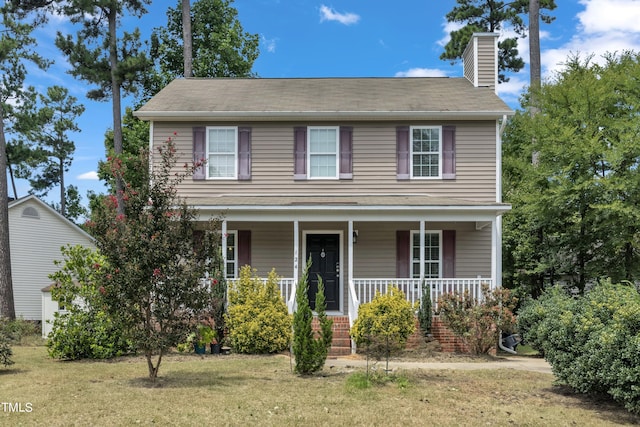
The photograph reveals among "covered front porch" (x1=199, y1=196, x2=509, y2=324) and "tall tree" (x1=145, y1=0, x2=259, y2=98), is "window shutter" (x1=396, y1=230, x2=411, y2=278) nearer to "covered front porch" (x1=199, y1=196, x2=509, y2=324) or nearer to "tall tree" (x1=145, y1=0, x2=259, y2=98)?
"covered front porch" (x1=199, y1=196, x2=509, y2=324)

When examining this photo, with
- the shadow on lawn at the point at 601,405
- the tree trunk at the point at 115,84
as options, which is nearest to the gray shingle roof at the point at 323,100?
the tree trunk at the point at 115,84

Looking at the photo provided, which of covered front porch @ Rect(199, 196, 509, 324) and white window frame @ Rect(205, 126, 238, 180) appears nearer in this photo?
covered front porch @ Rect(199, 196, 509, 324)

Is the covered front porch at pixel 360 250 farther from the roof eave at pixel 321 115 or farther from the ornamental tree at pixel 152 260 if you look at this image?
the ornamental tree at pixel 152 260

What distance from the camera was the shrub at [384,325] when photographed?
1004cm

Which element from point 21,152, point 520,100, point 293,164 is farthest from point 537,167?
point 21,152

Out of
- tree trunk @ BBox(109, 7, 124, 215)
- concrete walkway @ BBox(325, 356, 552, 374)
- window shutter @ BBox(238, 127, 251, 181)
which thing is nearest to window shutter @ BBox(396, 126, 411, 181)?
window shutter @ BBox(238, 127, 251, 181)

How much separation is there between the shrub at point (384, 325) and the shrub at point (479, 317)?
2.44 m

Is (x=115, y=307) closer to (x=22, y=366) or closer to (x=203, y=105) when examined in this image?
(x=22, y=366)

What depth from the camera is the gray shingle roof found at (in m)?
15.4

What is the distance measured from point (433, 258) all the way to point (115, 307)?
940 cm

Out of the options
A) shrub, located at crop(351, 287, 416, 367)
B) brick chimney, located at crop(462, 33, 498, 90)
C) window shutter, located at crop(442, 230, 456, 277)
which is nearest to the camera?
shrub, located at crop(351, 287, 416, 367)

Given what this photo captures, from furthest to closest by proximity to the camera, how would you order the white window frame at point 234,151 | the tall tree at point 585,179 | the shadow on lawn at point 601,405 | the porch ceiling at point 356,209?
the white window frame at point 234,151 < the tall tree at point 585,179 < the porch ceiling at point 356,209 < the shadow on lawn at point 601,405

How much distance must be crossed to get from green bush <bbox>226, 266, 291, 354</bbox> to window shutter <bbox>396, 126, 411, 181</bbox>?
5.20 metres

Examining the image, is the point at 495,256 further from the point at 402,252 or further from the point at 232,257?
the point at 232,257
